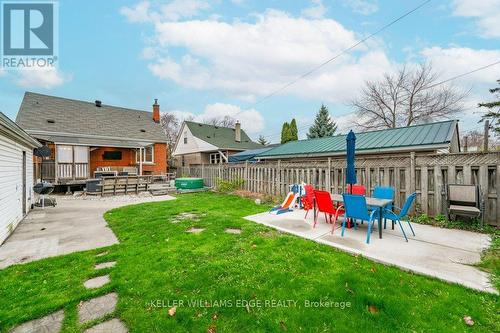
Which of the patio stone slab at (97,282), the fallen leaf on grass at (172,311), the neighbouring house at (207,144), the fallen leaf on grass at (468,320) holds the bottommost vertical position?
the patio stone slab at (97,282)

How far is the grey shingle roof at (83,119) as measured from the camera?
1747cm

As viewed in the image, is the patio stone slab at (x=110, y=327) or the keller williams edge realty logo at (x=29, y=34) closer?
the patio stone slab at (x=110, y=327)

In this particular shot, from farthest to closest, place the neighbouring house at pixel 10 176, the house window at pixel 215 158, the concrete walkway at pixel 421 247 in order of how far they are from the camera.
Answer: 1. the house window at pixel 215 158
2. the neighbouring house at pixel 10 176
3. the concrete walkway at pixel 421 247

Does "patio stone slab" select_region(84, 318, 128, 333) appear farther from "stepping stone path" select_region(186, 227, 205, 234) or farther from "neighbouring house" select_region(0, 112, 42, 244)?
"neighbouring house" select_region(0, 112, 42, 244)

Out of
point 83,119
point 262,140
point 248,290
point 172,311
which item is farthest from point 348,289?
point 262,140

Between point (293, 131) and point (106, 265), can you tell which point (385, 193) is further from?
point (293, 131)

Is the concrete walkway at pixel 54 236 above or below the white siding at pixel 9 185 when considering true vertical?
below

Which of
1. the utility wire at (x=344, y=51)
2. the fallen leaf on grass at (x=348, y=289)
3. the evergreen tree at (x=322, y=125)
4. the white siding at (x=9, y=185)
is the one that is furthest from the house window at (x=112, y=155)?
the evergreen tree at (x=322, y=125)

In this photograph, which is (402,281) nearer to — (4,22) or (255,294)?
(255,294)

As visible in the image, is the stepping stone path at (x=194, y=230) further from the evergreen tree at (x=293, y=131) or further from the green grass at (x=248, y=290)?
the evergreen tree at (x=293, y=131)

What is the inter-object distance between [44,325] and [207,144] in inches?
949

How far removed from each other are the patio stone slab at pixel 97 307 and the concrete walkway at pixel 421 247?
3.79 meters

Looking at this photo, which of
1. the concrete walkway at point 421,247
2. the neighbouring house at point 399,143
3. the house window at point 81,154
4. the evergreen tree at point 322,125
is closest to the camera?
the concrete walkway at point 421,247

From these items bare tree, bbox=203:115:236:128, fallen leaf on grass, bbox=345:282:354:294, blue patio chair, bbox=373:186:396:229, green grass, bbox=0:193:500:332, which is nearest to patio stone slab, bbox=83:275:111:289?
green grass, bbox=0:193:500:332
